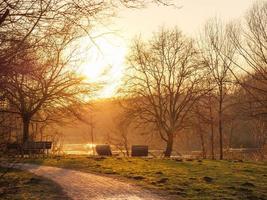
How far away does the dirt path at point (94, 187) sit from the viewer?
39.3 feet

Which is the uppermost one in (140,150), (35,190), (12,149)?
(140,150)

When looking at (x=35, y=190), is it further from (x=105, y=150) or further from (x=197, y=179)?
(x=105, y=150)

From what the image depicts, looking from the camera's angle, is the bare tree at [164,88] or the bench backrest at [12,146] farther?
the bare tree at [164,88]

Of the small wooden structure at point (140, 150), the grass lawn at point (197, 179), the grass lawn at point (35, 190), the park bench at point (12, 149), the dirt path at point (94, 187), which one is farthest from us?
the small wooden structure at point (140, 150)

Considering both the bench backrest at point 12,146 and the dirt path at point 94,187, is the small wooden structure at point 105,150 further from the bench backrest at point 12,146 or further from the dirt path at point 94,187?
the bench backrest at point 12,146

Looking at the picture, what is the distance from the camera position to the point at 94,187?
44.6 feet

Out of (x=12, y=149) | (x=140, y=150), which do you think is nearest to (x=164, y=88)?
(x=140, y=150)

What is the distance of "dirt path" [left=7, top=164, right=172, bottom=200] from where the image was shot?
A: 12.0m

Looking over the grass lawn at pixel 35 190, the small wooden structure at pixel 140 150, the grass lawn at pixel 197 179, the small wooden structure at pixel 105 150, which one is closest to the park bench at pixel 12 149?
the grass lawn at pixel 35 190

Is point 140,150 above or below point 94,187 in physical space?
above

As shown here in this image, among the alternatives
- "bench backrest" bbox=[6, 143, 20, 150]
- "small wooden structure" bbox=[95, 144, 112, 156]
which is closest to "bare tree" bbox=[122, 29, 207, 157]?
"small wooden structure" bbox=[95, 144, 112, 156]

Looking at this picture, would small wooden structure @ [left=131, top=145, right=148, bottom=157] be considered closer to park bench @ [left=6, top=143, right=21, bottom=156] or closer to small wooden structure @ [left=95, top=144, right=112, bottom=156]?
small wooden structure @ [left=95, top=144, right=112, bottom=156]

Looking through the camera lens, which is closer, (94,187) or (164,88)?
(94,187)

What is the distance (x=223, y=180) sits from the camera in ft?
51.4
